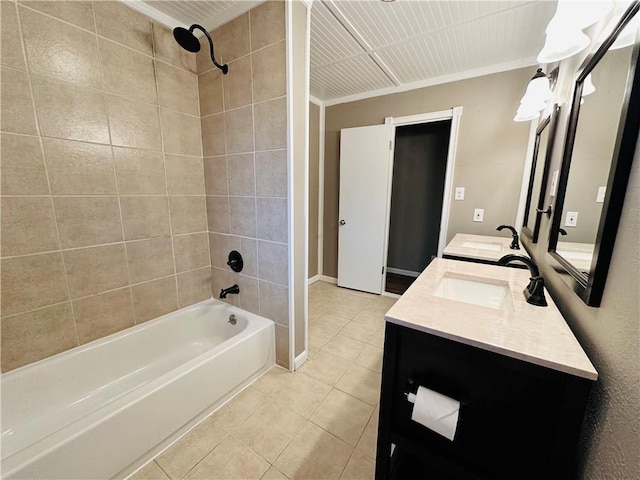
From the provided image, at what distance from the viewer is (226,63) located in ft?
5.47

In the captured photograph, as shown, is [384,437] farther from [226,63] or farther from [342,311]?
[226,63]

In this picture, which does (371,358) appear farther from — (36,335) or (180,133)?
(180,133)

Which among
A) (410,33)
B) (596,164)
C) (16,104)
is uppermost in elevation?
(410,33)

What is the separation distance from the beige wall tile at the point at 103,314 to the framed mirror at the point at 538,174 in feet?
8.74

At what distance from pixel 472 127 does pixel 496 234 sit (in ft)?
3.43

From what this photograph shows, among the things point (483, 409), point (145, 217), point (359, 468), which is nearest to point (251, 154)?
point (145, 217)

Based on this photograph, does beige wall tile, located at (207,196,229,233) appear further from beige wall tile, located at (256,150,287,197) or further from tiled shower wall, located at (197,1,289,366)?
beige wall tile, located at (256,150,287,197)

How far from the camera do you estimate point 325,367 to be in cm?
182

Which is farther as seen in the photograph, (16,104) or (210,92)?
(210,92)

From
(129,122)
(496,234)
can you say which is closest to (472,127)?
(496,234)

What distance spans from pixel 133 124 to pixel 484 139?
2825mm

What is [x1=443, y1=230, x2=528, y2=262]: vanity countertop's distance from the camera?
5.64 ft

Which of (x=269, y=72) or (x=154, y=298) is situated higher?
(x=269, y=72)

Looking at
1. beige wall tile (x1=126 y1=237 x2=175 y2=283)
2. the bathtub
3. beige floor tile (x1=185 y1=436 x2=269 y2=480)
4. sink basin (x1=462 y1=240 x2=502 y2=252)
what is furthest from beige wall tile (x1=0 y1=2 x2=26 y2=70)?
sink basin (x1=462 y1=240 x2=502 y2=252)
